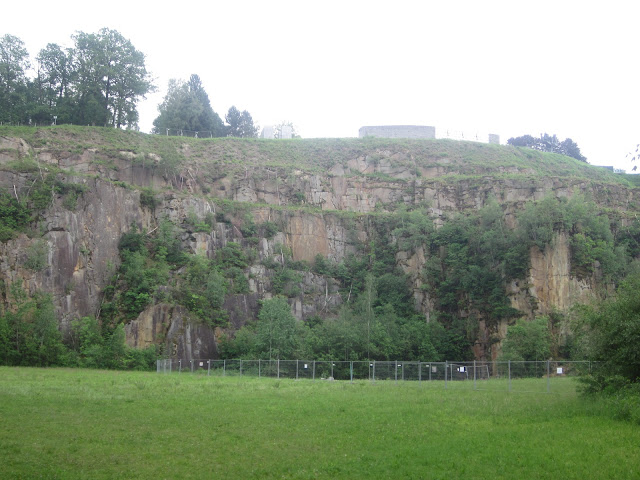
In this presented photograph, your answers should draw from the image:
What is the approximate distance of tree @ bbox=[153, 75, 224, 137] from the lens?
9212cm

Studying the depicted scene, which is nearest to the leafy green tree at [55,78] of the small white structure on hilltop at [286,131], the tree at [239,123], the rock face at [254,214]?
the rock face at [254,214]

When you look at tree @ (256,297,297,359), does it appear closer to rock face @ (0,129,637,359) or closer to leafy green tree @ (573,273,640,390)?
rock face @ (0,129,637,359)

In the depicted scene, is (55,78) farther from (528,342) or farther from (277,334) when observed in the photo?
(528,342)

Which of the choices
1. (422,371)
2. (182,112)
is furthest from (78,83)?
(422,371)

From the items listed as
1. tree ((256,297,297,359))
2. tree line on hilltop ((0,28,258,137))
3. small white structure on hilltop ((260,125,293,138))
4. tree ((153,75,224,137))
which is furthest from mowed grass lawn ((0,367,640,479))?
small white structure on hilltop ((260,125,293,138))

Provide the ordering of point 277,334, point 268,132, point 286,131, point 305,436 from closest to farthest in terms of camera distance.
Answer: point 305,436 → point 277,334 → point 268,132 → point 286,131

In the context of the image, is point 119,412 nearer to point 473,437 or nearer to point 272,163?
point 473,437

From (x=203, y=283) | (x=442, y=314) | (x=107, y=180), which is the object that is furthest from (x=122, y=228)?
(x=442, y=314)

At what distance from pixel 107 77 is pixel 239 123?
26.4 meters

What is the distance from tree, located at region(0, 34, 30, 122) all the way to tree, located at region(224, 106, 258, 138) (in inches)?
1299

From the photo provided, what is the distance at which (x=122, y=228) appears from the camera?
210 ft

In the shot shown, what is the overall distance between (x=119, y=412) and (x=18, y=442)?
5.82 metres

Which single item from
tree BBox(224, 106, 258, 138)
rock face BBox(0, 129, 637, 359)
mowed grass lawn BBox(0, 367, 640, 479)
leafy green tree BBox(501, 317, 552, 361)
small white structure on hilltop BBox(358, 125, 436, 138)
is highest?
tree BBox(224, 106, 258, 138)

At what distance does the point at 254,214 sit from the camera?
238ft
